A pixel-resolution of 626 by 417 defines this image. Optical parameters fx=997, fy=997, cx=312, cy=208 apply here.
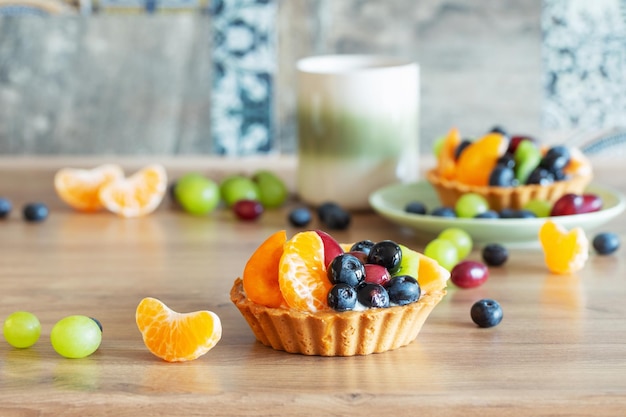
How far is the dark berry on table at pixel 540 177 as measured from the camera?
5.86ft

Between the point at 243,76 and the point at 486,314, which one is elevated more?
the point at 243,76

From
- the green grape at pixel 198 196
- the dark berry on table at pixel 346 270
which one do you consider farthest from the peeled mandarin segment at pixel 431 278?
the green grape at pixel 198 196

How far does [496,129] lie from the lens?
1.89 meters

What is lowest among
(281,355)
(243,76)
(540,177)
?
(281,355)

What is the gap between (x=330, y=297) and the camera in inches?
45.7

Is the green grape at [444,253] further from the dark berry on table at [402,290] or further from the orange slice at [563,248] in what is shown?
the dark berry on table at [402,290]

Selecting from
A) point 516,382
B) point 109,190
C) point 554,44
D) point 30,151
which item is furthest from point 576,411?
point 30,151

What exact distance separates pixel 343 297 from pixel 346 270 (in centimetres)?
3

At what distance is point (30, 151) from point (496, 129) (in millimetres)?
1183

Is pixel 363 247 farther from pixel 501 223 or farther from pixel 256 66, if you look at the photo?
pixel 256 66

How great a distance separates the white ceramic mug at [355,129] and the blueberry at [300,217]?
11 cm

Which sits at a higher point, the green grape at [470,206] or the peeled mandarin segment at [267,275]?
the peeled mandarin segment at [267,275]

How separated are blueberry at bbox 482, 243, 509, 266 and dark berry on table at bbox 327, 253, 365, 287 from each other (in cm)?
51

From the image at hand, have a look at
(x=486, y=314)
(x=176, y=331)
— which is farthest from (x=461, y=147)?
(x=176, y=331)
